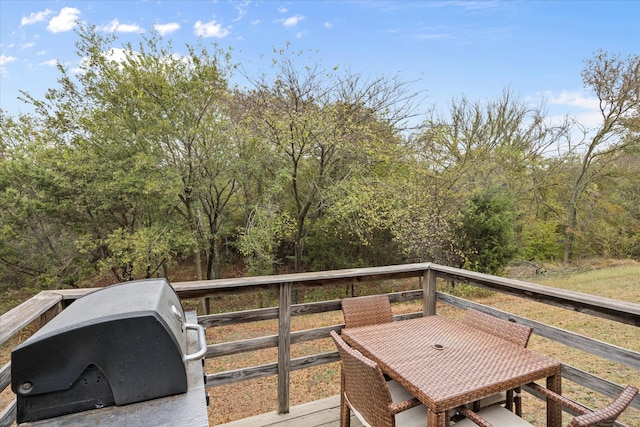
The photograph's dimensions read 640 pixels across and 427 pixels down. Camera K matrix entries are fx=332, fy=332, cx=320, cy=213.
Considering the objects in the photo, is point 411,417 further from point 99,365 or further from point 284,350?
point 99,365

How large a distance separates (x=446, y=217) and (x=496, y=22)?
4.37 metres

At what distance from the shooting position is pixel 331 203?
25.5 ft

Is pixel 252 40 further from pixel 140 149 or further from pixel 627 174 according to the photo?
pixel 627 174

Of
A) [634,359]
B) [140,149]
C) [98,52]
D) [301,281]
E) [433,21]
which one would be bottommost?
[634,359]

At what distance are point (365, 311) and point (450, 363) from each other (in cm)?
77

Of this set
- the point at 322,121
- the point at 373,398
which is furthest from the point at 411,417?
the point at 322,121

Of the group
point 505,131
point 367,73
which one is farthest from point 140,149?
point 505,131

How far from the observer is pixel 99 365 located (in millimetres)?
852

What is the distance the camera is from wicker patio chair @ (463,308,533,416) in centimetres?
166

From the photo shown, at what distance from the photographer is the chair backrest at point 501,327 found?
1.75m

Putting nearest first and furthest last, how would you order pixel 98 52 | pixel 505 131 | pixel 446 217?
pixel 98 52 → pixel 446 217 → pixel 505 131

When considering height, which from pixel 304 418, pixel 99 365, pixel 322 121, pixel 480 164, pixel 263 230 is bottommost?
pixel 304 418

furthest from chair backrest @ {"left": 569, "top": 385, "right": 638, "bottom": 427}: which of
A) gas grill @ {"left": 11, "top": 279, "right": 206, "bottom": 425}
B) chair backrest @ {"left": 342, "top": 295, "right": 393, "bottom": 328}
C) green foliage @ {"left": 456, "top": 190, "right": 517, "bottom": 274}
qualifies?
green foliage @ {"left": 456, "top": 190, "right": 517, "bottom": 274}

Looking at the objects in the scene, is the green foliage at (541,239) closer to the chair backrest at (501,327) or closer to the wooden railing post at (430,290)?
the wooden railing post at (430,290)
